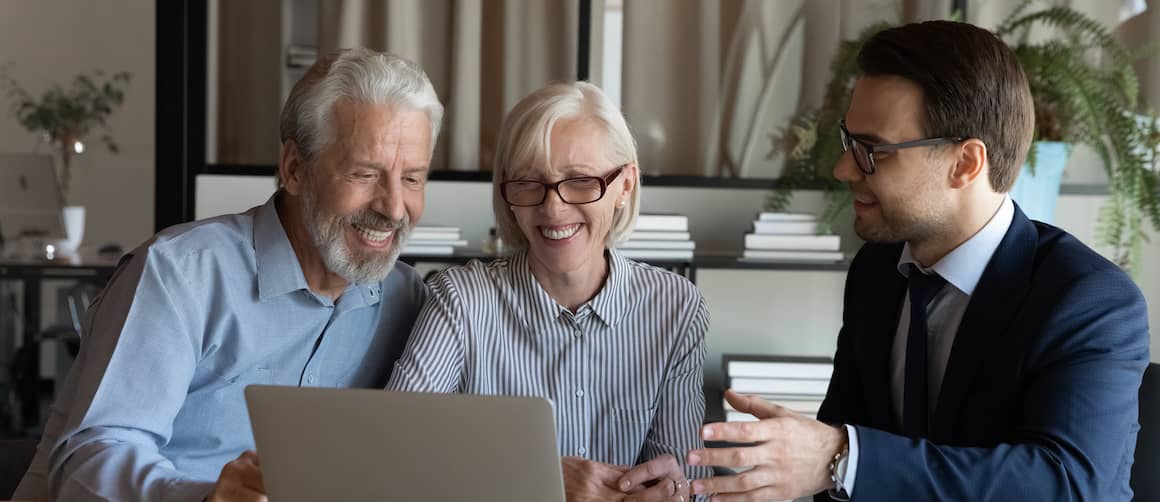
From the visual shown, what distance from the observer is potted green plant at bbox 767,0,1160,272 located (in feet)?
10.6

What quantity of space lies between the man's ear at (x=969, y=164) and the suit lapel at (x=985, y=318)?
0.10m

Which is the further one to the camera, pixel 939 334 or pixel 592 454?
pixel 592 454

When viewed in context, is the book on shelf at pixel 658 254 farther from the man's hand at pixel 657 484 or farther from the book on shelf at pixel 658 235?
the man's hand at pixel 657 484

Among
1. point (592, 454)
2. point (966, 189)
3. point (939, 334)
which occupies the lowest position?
point (592, 454)

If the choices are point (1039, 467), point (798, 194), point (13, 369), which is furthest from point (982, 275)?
point (13, 369)

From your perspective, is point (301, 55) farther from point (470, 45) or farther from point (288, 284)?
point (288, 284)

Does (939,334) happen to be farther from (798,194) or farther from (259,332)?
(798,194)

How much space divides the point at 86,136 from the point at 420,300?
4756 millimetres

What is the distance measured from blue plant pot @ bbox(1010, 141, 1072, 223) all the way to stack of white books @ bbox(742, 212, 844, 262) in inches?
23.3

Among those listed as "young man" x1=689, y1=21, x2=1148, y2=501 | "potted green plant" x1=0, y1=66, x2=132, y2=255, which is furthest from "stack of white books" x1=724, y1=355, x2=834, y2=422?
"potted green plant" x1=0, y1=66, x2=132, y2=255

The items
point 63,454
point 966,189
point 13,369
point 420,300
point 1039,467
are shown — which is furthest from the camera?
point 13,369

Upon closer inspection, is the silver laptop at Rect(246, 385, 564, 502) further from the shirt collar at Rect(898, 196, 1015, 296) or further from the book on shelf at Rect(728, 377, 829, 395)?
the book on shelf at Rect(728, 377, 829, 395)

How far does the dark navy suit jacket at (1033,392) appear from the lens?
4.67 feet

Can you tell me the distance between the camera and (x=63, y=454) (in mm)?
1552
